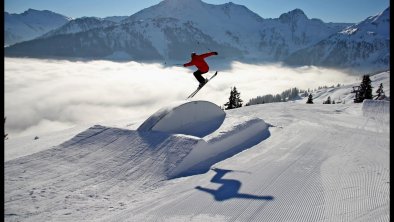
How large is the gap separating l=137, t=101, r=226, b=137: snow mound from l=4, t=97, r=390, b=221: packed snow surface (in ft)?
1.97

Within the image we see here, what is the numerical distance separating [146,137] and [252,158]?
4.88 meters

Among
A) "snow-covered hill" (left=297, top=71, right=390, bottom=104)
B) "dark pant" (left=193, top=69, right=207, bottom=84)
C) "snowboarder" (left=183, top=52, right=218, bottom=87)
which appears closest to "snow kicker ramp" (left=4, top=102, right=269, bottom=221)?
"dark pant" (left=193, top=69, right=207, bottom=84)

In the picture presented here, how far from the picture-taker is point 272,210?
10.6 meters

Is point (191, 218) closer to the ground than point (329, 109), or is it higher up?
closer to the ground

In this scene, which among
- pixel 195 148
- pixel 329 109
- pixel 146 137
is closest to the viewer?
pixel 195 148

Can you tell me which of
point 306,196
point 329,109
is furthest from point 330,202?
point 329,109

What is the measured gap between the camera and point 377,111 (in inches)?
1131

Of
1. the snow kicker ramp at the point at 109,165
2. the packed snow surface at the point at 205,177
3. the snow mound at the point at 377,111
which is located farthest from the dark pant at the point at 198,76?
the snow mound at the point at 377,111

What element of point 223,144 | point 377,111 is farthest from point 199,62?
point 377,111

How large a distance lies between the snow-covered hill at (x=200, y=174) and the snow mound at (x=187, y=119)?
0.18 feet

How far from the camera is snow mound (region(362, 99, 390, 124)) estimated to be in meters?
26.9

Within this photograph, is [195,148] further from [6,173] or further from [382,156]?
[382,156]

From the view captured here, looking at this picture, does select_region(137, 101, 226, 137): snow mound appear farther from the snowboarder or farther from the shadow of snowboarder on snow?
the shadow of snowboarder on snow

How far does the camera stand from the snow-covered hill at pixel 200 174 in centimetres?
1081
